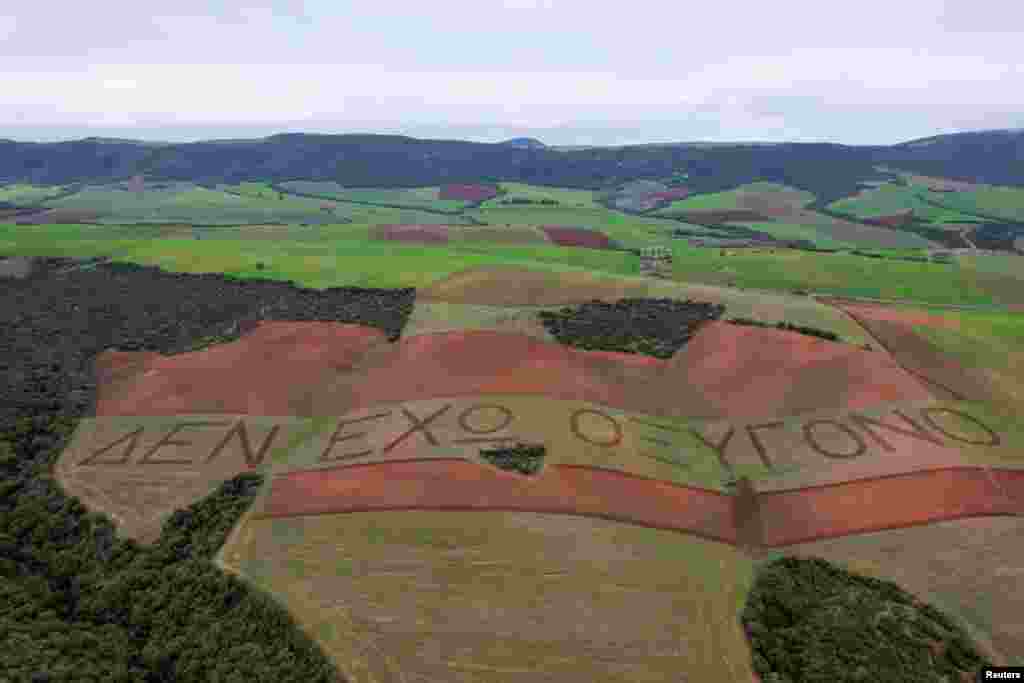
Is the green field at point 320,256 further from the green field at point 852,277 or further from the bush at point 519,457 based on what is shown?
the bush at point 519,457

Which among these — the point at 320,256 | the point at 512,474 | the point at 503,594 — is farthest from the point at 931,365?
the point at 320,256

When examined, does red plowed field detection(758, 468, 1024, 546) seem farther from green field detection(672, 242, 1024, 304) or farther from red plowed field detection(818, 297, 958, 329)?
green field detection(672, 242, 1024, 304)

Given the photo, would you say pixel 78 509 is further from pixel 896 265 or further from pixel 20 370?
pixel 896 265

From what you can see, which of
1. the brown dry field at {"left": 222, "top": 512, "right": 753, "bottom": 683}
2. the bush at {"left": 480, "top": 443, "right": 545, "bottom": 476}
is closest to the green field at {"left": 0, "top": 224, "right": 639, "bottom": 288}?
the bush at {"left": 480, "top": 443, "right": 545, "bottom": 476}

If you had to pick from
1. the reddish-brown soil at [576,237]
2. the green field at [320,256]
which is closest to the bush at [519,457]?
the green field at [320,256]

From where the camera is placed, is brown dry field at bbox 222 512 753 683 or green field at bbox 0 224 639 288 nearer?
brown dry field at bbox 222 512 753 683

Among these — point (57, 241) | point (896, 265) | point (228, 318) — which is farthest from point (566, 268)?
point (57, 241)
